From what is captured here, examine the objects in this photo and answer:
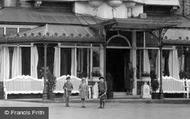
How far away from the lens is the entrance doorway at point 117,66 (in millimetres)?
32781

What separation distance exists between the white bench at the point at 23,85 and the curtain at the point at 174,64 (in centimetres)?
898

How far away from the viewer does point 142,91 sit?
98.8ft

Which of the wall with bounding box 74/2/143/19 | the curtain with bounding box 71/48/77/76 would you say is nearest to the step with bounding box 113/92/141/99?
the curtain with bounding box 71/48/77/76

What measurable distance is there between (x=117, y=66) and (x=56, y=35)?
6.77 m

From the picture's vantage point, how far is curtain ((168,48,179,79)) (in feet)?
107

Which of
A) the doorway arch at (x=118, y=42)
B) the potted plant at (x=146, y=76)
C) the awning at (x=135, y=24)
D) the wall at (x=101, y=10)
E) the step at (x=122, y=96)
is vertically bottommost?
the step at (x=122, y=96)

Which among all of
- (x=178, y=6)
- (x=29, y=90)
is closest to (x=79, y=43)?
(x=29, y=90)

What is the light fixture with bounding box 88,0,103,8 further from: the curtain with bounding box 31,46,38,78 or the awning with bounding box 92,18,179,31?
the curtain with bounding box 31,46,38,78

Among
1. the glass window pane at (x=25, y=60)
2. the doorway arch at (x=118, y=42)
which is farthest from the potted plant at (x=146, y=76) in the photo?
the glass window pane at (x=25, y=60)

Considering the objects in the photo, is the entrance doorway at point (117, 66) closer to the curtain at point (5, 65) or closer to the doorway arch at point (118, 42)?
the doorway arch at point (118, 42)

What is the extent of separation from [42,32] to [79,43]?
7.61 ft

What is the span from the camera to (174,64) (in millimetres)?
32500

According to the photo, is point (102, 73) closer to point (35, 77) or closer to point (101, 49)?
point (101, 49)

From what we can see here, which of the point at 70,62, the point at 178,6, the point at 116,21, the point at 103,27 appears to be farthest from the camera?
the point at 178,6
